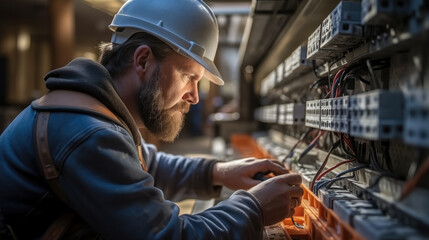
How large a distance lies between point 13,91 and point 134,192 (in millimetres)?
8601

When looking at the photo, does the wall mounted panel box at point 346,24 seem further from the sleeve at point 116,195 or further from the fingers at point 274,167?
the sleeve at point 116,195

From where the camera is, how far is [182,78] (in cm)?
132

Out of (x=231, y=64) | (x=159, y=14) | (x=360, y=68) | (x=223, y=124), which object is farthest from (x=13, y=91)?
(x=360, y=68)

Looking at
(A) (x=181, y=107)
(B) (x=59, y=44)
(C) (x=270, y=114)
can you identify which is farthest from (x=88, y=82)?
(B) (x=59, y=44)

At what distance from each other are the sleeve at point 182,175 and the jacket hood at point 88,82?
62 centimetres

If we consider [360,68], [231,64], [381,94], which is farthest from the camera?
[231,64]

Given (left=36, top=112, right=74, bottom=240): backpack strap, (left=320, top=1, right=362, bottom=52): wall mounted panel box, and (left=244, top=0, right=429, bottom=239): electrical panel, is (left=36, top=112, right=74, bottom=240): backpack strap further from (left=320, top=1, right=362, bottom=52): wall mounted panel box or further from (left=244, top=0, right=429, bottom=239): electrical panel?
(left=320, top=1, right=362, bottom=52): wall mounted panel box

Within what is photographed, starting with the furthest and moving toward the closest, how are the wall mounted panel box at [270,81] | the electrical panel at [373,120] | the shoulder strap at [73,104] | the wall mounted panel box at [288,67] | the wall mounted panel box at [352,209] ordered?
1. the wall mounted panel box at [270,81]
2. the wall mounted panel box at [288,67]
3. the shoulder strap at [73,104]
4. the wall mounted panel box at [352,209]
5. the electrical panel at [373,120]

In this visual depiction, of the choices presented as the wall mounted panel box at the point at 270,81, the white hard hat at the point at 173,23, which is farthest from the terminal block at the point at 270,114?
the white hard hat at the point at 173,23

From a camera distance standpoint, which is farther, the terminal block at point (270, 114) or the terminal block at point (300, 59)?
the terminal block at point (270, 114)

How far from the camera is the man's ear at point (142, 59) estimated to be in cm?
121

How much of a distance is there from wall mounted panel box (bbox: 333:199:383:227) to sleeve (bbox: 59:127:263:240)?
284 mm

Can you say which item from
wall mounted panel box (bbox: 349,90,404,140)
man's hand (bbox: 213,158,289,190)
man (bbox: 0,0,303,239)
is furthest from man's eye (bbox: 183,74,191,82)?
wall mounted panel box (bbox: 349,90,404,140)

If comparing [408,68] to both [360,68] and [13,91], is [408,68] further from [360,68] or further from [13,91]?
[13,91]
